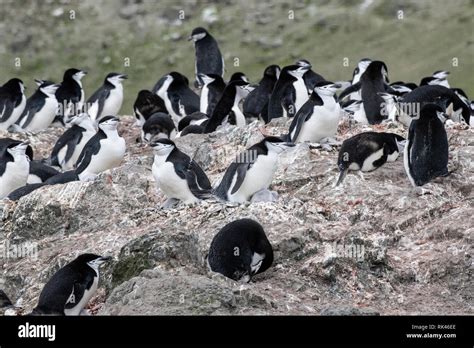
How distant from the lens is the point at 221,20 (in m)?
47.1

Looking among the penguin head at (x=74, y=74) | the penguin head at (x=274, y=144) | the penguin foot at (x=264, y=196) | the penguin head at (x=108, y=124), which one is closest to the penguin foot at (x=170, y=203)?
the penguin foot at (x=264, y=196)

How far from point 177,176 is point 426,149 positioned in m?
2.47

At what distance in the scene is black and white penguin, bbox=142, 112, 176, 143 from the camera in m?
A: 17.6

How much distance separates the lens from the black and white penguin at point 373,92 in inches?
653

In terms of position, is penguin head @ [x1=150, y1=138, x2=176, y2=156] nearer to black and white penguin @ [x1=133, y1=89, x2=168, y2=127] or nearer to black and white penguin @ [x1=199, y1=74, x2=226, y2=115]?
black and white penguin @ [x1=199, y1=74, x2=226, y2=115]

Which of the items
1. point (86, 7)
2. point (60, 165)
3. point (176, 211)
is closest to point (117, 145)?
point (60, 165)

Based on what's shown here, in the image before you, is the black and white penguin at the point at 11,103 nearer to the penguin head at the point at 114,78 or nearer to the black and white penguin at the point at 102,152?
the penguin head at the point at 114,78

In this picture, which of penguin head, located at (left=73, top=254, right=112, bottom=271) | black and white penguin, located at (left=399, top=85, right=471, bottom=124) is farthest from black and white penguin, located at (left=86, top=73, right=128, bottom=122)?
penguin head, located at (left=73, top=254, right=112, bottom=271)

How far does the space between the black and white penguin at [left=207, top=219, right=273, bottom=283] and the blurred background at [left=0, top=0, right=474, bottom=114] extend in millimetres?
26776

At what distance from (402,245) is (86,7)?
39.4 m

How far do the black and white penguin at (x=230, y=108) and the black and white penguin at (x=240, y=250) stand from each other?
5.41m

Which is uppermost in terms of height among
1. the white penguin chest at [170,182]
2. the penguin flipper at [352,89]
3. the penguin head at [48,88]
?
the penguin head at [48,88]

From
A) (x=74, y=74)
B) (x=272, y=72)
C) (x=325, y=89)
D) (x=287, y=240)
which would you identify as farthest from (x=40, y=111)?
(x=287, y=240)

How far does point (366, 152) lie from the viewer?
13.1 meters
